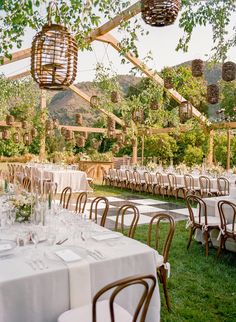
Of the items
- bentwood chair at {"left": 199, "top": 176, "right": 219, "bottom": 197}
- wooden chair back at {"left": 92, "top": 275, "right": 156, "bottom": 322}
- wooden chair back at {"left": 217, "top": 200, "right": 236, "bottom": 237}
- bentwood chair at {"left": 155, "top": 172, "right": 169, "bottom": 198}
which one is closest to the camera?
wooden chair back at {"left": 92, "top": 275, "right": 156, "bottom": 322}

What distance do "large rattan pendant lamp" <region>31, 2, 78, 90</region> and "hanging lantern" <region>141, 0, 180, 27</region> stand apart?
572 mm

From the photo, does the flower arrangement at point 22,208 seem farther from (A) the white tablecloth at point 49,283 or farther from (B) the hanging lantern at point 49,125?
(B) the hanging lantern at point 49,125

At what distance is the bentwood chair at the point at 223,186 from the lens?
341 inches

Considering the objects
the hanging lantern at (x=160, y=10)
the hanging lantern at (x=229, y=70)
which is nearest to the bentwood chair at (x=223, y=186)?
the hanging lantern at (x=229, y=70)

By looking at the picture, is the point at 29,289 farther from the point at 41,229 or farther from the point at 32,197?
the point at 32,197

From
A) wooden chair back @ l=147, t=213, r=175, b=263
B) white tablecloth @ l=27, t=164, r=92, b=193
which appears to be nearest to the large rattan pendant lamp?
wooden chair back @ l=147, t=213, r=175, b=263

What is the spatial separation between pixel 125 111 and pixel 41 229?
8.40 meters

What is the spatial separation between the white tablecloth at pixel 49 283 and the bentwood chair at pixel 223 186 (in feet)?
21.5

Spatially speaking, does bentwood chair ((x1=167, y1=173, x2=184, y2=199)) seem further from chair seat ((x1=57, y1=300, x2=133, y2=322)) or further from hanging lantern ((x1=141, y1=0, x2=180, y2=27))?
chair seat ((x1=57, y1=300, x2=133, y2=322))

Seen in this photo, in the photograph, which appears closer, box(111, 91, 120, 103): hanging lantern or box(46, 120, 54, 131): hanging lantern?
box(111, 91, 120, 103): hanging lantern

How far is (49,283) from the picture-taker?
2.10 meters

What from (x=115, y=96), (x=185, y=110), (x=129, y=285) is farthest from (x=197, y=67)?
(x=129, y=285)

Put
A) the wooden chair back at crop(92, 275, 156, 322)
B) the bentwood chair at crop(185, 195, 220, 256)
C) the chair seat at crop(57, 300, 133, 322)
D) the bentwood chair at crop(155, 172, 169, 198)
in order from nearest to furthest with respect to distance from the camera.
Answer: the wooden chair back at crop(92, 275, 156, 322)
the chair seat at crop(57, 300, 133, 322)
the bentwood chair at crop(185, 195, 220, 256)
the bentwood chair at crop(155, 172, 169, 198)

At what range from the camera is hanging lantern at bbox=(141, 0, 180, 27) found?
7.84ft
